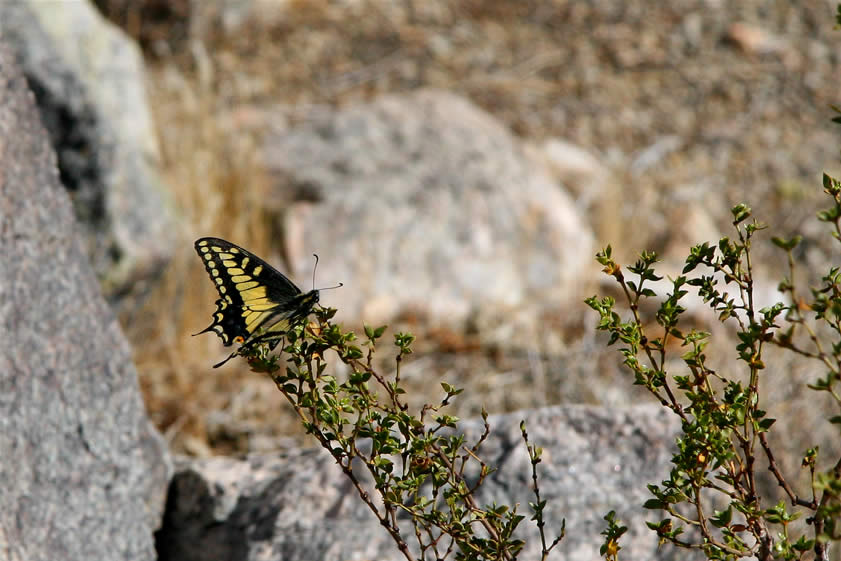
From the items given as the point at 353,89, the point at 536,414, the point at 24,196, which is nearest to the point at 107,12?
the point at 353,89

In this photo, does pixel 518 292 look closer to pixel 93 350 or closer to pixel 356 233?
pixel 356 233

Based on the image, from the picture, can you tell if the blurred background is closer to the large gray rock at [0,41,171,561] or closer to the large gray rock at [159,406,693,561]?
the large gray rock at [159,406,693,561]

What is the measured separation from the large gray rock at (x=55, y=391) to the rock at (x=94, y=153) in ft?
4.51

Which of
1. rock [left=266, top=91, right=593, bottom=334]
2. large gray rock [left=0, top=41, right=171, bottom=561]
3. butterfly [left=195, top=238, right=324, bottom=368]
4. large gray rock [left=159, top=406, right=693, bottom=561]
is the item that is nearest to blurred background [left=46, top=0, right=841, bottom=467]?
rock [left=266, top=91, right=593, bottom=334]

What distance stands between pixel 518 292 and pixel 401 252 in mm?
677

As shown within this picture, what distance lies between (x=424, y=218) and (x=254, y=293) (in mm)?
2940

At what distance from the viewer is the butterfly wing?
2.33 metres

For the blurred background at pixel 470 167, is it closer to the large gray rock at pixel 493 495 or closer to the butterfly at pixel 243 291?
the large gray rock at pixel 493 495

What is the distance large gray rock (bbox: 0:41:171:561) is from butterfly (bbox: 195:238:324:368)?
0.42 meters

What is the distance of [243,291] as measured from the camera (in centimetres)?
245

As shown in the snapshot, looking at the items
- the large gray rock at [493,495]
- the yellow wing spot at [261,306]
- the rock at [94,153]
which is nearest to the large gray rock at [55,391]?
the large gray rock at [493,495]

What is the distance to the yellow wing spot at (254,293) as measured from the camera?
7.98ft

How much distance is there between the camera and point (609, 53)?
7.43 metres

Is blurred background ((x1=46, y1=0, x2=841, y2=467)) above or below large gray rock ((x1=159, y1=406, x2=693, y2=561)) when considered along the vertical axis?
above
